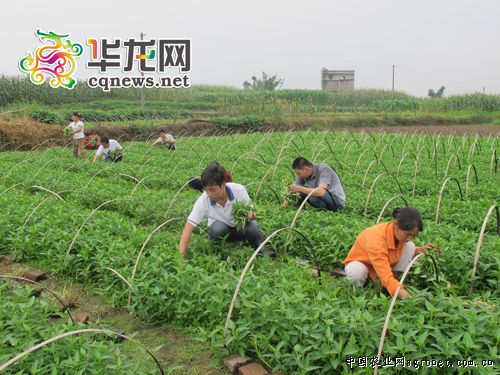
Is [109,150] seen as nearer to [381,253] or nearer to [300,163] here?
[300,163]

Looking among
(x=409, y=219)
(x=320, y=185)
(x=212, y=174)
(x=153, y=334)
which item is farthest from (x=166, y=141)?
(x=409, y=219)

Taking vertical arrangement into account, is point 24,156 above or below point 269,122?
below

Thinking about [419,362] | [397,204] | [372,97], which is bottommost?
[419,362]

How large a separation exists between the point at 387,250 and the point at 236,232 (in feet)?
6.88

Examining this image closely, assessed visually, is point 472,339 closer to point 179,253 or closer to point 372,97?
point 179,253

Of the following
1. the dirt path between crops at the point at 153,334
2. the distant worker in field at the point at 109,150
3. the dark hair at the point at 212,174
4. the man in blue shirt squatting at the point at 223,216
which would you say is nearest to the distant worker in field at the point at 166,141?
the distant worker in field at the point at 109,150

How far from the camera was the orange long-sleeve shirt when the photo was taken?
14.4 ft

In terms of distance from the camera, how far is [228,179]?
20.8 ft

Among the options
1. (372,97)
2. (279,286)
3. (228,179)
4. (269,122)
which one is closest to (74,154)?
(228,179)

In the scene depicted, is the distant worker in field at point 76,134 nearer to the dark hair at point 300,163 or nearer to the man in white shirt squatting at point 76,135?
the man in white shirt squatting at point 76,135

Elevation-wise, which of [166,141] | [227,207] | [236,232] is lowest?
[236,232]

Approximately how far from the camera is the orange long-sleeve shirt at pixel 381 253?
4.38m

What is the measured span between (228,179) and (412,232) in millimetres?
2741

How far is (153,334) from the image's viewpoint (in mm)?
4441
